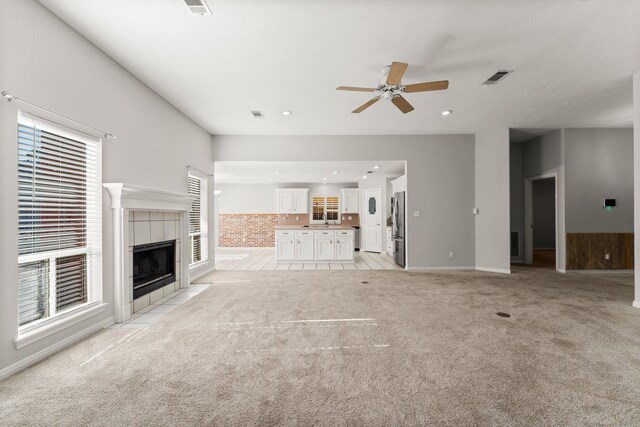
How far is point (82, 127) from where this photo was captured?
9.20 ft

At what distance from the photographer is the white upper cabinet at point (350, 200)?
10.9m

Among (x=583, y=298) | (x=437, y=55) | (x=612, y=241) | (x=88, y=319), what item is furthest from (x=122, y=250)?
(x=612, y=241)

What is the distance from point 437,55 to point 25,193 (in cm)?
407

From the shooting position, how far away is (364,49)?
3018 millimetres

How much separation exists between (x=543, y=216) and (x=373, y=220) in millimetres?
6223

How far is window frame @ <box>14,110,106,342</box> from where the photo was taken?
230 cm

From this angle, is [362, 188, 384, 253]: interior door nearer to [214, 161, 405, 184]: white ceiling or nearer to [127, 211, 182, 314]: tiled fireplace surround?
[214, 161, 405, 184]: white ceiling

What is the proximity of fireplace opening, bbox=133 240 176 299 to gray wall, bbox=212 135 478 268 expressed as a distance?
2636 millimetres

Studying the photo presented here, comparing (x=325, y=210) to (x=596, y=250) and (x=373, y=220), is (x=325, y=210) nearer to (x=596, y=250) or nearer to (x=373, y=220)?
(x=373, y=220)

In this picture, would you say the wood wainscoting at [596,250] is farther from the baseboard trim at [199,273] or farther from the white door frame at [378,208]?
the baseboard trim at [199,273]

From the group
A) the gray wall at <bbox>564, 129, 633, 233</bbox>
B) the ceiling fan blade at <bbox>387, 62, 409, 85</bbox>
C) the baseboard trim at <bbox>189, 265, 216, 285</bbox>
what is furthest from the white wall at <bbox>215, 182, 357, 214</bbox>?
the gray wall at <bbox>564, 129, 633, 233</bbox>

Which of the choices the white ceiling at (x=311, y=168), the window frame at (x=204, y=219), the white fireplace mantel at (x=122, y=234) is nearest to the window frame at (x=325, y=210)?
the white ceiling at (x=311, y=168)

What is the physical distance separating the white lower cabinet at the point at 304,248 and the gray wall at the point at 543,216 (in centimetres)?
829

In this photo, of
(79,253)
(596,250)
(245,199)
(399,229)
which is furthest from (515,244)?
(245,199)
